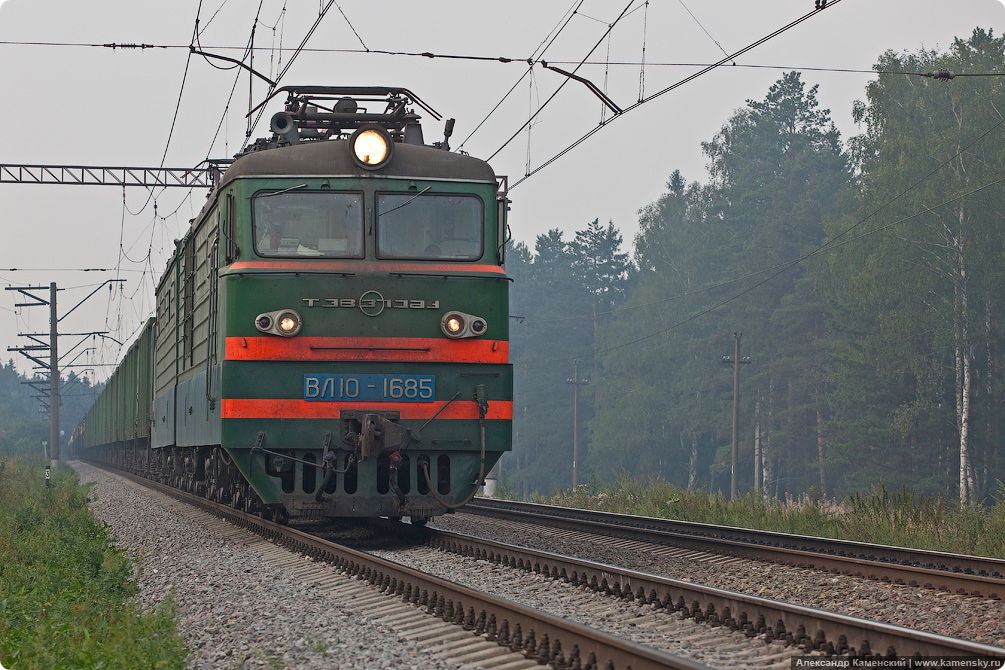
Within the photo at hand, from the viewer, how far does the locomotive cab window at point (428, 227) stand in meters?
10.2

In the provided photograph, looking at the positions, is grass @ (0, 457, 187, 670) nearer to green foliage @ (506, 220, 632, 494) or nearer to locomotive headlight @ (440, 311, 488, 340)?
locomotive headlight @ (440, 311, 488, 340)

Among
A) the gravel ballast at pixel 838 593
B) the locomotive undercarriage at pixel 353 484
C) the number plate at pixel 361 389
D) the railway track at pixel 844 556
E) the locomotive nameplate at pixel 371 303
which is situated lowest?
the gravel ballast at pixel 838 593

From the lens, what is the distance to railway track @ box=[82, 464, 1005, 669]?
16.8 ft

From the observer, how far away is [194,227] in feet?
43.3

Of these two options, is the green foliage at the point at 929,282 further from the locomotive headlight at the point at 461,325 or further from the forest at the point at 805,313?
the locomotive headlight at the point at 461,325

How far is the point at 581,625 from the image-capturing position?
5.49 m

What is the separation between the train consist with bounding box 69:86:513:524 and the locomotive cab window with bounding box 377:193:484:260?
13 mm

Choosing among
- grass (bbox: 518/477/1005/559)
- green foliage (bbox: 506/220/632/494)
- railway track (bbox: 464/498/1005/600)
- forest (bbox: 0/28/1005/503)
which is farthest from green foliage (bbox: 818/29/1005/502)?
green foliage (bbox: 506/220/632/494)

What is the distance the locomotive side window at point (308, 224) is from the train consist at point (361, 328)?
0.01 meters

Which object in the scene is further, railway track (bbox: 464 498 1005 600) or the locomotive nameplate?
the locomotive nameplate

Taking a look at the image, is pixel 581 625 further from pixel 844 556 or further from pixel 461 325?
pixel 461 325

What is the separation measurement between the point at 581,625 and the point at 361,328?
16.0ft

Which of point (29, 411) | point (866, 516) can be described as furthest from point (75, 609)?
point (29, 411)

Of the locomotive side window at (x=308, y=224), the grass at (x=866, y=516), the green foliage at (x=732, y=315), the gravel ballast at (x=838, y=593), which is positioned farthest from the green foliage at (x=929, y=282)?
the locomotive side window at (x=308, y=224)
